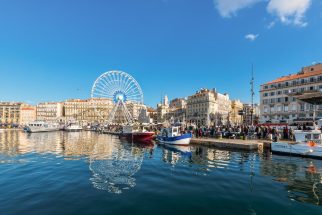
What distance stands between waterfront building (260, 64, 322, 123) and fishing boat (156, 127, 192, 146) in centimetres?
4374

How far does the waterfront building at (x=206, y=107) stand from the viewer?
11481 centimetres

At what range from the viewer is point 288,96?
71.4 m

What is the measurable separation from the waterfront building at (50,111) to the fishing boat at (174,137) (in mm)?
169651

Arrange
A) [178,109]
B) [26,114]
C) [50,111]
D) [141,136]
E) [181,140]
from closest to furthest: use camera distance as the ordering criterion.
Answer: [181,140] < [141,136] < [178,109] < [26,114] < [50,111]

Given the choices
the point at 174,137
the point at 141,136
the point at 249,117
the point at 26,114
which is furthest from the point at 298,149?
the point at 26,114

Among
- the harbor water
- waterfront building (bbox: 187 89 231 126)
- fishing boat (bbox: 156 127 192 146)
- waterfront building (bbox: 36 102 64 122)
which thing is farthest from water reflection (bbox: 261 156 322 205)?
waterfront building (bbox: 36 102 64 122)

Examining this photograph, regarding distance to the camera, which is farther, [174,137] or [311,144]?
[174,137]

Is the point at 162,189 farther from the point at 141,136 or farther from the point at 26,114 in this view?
the point at 26,114

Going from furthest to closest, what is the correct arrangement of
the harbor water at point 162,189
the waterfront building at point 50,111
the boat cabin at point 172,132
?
the waterfront building at point 50,111, the boat cabin at point 172,132, the harbor water at point 162,189

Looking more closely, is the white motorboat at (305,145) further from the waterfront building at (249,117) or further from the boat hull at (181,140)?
the waterfront building at (249,117)

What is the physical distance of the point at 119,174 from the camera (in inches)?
658

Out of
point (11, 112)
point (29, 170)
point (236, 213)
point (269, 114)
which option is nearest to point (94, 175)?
point (29, 170)

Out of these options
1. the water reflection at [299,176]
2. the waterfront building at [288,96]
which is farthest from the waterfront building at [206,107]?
the water reflection at [299,176]

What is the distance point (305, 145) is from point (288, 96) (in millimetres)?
54354
